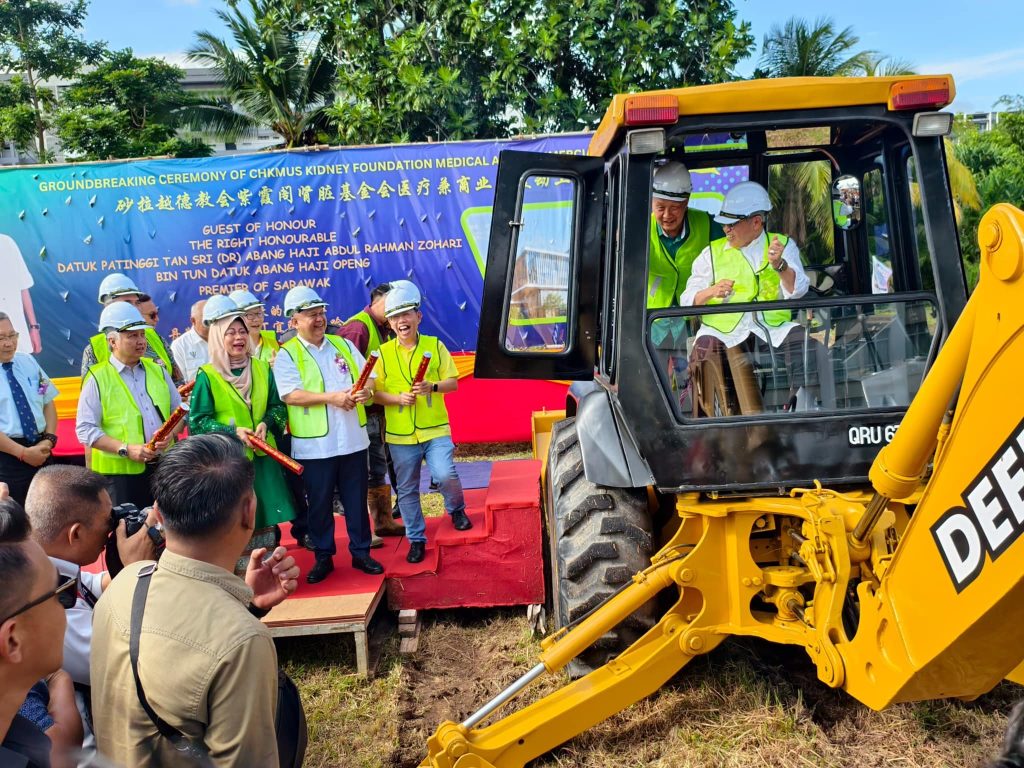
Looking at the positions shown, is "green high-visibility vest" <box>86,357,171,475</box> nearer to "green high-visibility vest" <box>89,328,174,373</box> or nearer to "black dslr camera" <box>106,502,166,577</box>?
"green high-visibility vest" <box>89,328,174,373</box>

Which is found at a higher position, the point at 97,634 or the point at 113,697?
the point at 97,634

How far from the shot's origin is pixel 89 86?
65.8ft

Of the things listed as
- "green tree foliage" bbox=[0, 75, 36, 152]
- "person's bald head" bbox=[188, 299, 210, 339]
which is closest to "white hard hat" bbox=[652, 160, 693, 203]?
"person's bald head" bbox=[188, 299, 210, 339]

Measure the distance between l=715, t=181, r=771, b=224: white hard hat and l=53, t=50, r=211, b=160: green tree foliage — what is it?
57.4ft

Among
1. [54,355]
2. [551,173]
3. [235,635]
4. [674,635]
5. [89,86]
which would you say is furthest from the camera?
[89,86]

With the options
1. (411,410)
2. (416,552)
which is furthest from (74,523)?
(411,410)

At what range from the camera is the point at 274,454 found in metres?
4.19

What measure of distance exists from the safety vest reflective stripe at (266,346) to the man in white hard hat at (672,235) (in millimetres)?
3551

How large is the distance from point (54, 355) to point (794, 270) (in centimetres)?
774

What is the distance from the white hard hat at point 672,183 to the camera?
10.6 feet

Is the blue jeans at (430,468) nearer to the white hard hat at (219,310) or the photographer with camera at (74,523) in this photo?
the white hard hat at (219,310)

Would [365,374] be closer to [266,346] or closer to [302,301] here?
[302,301]

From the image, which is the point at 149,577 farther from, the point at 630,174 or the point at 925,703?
the point at 925,703

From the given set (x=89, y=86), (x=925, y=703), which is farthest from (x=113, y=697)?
(x=89, y=86)
